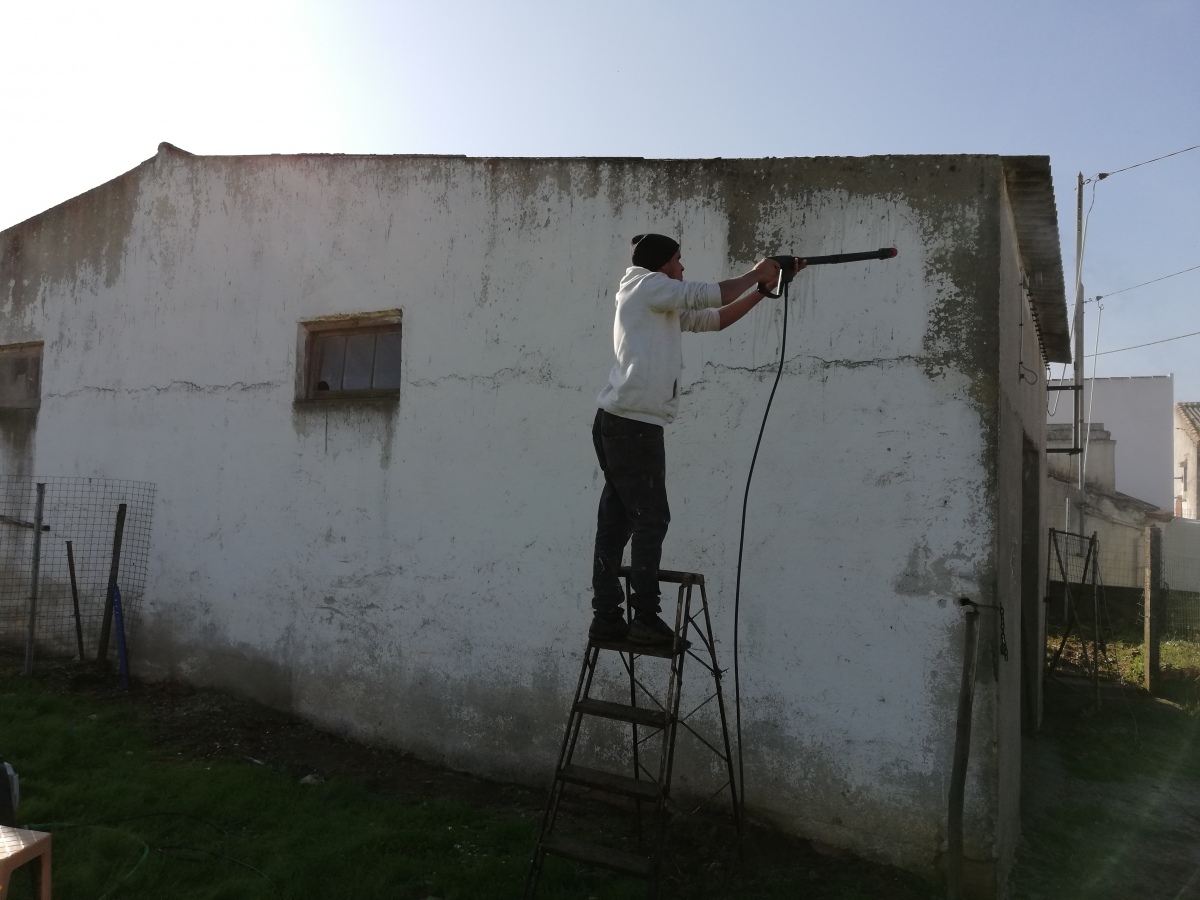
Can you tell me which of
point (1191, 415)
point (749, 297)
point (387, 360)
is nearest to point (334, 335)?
point (387, 360)

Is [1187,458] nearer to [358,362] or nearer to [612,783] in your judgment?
[358,362]

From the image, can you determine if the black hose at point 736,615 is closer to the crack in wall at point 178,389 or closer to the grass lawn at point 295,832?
the grass lawn at point 295,832

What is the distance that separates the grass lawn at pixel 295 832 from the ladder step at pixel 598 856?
405 mm

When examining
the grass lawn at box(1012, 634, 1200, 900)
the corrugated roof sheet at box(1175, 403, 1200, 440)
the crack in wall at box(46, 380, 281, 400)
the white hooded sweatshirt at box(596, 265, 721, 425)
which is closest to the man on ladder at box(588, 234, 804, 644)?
the white hooded sweatshirt at box(596, 265, 721, 425)

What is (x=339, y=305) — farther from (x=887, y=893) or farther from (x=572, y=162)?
(x=887, y=893)

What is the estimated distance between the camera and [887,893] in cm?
387

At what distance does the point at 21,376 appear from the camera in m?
8.23

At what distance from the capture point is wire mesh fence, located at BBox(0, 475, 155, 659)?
23.2 feet

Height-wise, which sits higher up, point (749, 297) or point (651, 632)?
point (749, 297)

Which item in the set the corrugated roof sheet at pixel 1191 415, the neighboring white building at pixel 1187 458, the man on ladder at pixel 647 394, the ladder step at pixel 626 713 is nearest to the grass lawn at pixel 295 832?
the ladder step at pixel 626 713

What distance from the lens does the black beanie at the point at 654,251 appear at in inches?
140

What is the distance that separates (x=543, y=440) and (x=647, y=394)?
6.16 ft

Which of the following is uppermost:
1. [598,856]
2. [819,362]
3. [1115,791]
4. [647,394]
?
[819,362]

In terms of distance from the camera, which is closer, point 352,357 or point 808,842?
point 808,842
